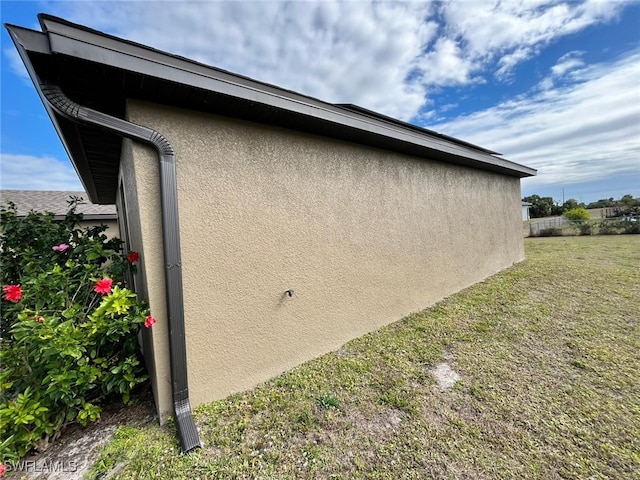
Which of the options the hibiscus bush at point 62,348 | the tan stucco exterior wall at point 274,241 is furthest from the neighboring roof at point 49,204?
the tan stucco exterior wall at point 274,241

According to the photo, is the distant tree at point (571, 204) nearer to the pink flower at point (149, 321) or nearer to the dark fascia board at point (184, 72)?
the dark fascia board at point (184, 72)

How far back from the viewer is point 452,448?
2182mm

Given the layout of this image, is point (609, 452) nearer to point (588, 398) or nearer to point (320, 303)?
point (588, 398)

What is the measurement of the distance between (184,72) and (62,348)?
2.40 meters

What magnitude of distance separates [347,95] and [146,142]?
241 inches

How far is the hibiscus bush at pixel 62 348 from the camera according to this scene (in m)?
2.05

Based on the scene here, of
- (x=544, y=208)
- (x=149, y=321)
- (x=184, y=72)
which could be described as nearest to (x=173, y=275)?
(x=149, y=321)

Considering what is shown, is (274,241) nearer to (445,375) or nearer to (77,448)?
(77,448)

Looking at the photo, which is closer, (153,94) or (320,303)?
(153,94)

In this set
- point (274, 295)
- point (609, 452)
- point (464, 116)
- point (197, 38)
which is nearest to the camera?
point (609, 452)

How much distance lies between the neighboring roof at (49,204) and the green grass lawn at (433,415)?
9.30m

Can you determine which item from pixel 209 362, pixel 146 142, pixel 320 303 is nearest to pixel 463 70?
pixel 320 303

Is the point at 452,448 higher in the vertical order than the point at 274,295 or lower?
lower

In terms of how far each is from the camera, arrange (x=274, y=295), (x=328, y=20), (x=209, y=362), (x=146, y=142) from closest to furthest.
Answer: (x=146, y=142), (x=209, y=362), (x=274, y=295), (x=328, y=20)
